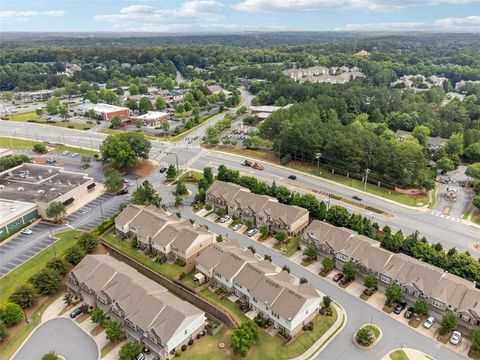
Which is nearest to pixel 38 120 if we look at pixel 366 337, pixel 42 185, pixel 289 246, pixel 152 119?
pixel 152 119

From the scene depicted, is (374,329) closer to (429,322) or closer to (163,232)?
(429,322)

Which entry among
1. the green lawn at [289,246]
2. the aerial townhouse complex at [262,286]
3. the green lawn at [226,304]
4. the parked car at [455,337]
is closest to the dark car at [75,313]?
the green lawn at [226,304]

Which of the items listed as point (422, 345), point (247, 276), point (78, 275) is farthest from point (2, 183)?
point (422, 345)

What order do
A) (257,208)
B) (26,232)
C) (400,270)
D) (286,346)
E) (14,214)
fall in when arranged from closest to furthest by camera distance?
(286,346), (400,270), (26,232), (14,214), (257,208)

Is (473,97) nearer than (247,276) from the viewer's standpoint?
No

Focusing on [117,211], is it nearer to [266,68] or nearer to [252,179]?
[252,179]

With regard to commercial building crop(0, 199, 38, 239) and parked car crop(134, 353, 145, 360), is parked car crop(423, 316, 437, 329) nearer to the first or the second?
parked car crop(134, 353, 145, 360)

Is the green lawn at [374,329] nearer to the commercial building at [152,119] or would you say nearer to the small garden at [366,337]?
the small garden at [366,337]
